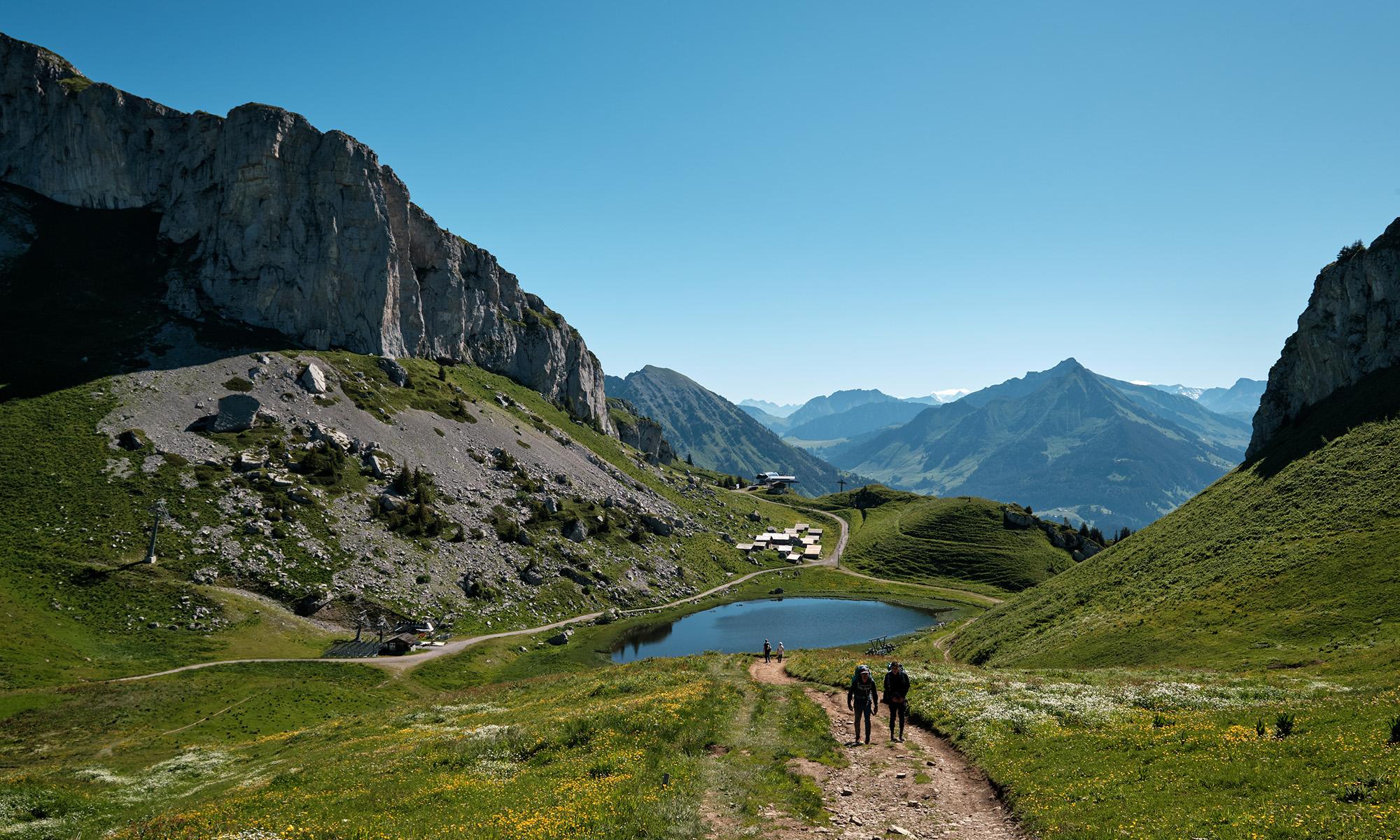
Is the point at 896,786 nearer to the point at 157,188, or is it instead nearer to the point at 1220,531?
the point at 1220,531

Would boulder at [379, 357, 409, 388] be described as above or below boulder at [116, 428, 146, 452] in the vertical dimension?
above

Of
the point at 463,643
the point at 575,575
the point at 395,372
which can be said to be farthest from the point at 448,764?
the point at 395,372

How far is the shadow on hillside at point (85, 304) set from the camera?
106562mm

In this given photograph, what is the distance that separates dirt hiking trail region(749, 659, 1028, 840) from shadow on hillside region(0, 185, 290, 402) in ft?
434

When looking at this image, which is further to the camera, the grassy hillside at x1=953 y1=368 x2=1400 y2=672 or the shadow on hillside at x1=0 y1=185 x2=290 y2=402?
the shadow on hillside at x1=0 y1=185 x2=290 y2=402

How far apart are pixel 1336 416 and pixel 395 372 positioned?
565 ft

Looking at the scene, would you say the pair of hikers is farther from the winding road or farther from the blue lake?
the winding road

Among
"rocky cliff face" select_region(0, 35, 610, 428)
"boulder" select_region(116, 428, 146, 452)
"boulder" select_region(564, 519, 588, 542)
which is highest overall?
"rocky cliff face" select_region(0, 35, 610, 428)

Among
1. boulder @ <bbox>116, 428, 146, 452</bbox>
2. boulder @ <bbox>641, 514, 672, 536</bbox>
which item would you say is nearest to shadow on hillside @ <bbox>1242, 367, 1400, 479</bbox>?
boulder @ <bbox>641, 514, 672, 536</bbox>

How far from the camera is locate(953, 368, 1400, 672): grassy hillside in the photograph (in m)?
44.8

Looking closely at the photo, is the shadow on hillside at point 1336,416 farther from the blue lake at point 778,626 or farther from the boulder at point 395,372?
the boulder at point 395,372

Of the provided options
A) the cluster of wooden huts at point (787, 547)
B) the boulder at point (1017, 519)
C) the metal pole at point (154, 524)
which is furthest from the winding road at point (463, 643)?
the boulder at point (1017, 519)

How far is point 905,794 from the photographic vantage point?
21812 mm

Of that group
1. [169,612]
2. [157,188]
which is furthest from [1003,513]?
[157,188]
